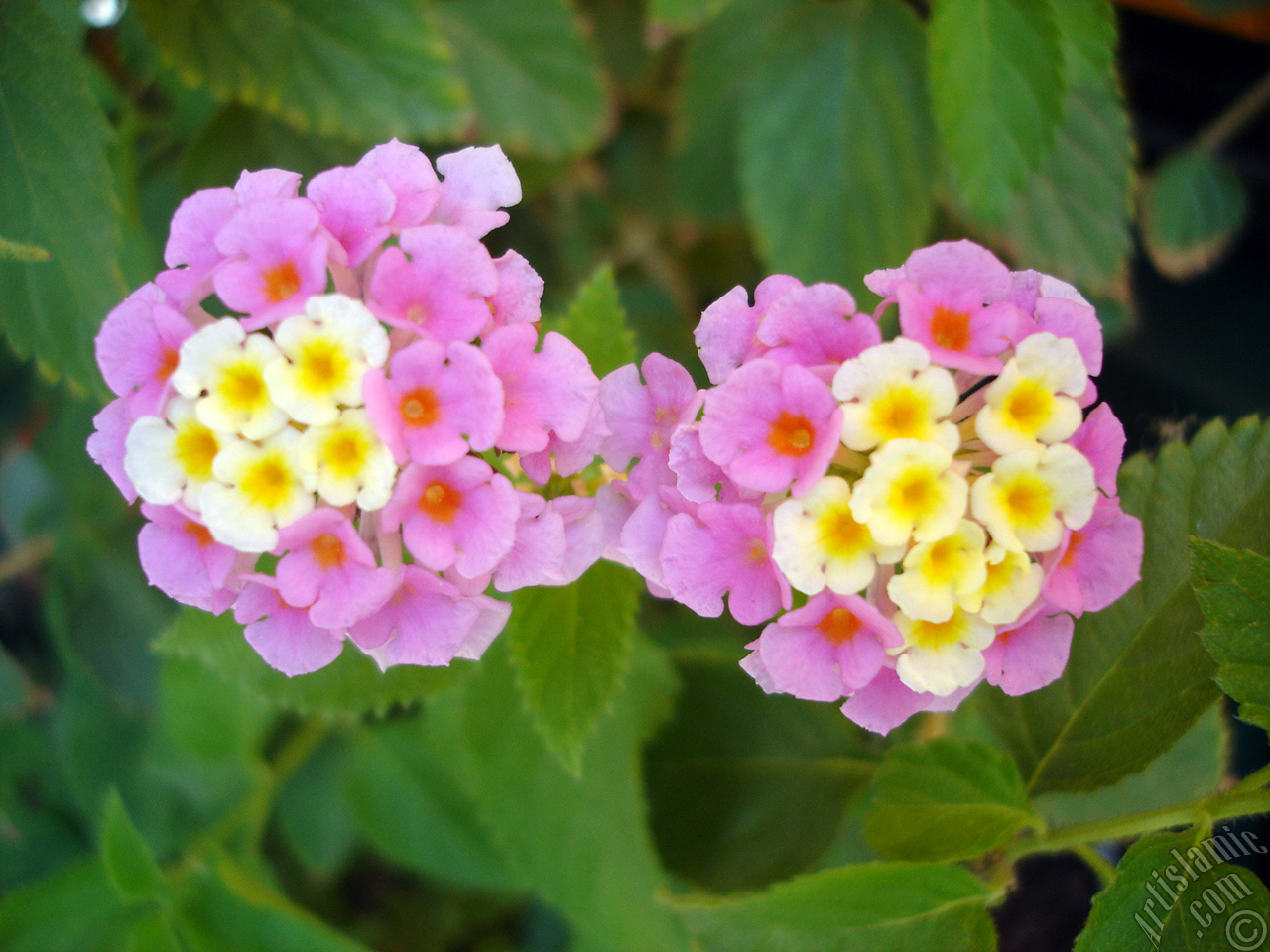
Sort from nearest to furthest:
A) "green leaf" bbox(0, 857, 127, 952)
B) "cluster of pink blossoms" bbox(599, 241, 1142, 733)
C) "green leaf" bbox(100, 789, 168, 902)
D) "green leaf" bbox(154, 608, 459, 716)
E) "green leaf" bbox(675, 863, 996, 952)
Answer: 1. "cluster of pink blossoms" bbox(599, 241, 1142, 733)
2. "green leaf" bbox(675, 863, 996, 952)
3. "green leaf" bbox(154, 608, 459, 716)
4. "green leaf" bbox(100, 789, 168, 902)
5. "green leaf" bbox(0, 857, 127, 952)

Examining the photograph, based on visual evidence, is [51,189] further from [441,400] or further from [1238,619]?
[1238,619]

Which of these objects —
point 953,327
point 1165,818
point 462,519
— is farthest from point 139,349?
point 1165,818

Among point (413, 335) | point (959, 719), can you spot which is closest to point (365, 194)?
point (413, 335)

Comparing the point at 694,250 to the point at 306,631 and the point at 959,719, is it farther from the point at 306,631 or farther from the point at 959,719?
the point at 306,631

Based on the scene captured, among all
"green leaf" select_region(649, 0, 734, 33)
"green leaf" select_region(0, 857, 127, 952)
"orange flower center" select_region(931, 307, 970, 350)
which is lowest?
"green leaf" select_region(0, 857, 127, 952)

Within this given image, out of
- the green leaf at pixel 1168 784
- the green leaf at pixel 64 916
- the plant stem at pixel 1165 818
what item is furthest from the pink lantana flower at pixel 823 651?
the green leaf at pixel 64 916
